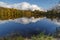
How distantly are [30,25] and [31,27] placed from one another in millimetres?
41

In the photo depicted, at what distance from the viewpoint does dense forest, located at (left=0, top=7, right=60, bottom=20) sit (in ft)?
8.88

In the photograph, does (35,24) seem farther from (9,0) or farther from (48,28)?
(9,0)

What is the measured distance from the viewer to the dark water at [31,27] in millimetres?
2715

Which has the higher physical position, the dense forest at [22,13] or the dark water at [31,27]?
the dense forest at [22,13]

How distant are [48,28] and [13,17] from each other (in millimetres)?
672

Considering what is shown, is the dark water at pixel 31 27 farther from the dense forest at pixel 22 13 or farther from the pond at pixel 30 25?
the dense forest at pixel 22 13

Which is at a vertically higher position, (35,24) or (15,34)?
(35,24)

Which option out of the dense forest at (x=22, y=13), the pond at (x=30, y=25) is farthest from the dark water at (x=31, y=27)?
the dense forest at (x=22, y=13)

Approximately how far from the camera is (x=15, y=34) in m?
2.72

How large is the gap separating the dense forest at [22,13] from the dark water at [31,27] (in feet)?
0.37

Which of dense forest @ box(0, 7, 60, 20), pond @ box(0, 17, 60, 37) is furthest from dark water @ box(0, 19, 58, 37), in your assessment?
dense forest @ box(0, 7, 60, 20)

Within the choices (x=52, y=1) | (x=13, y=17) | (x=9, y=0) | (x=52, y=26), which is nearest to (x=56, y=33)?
(x=52, y=26)

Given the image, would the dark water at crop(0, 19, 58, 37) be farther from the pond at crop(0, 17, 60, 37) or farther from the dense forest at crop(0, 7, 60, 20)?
the dense forest at crop(0, 7, 60, 20)

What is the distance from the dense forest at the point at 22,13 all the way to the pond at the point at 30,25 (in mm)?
62
